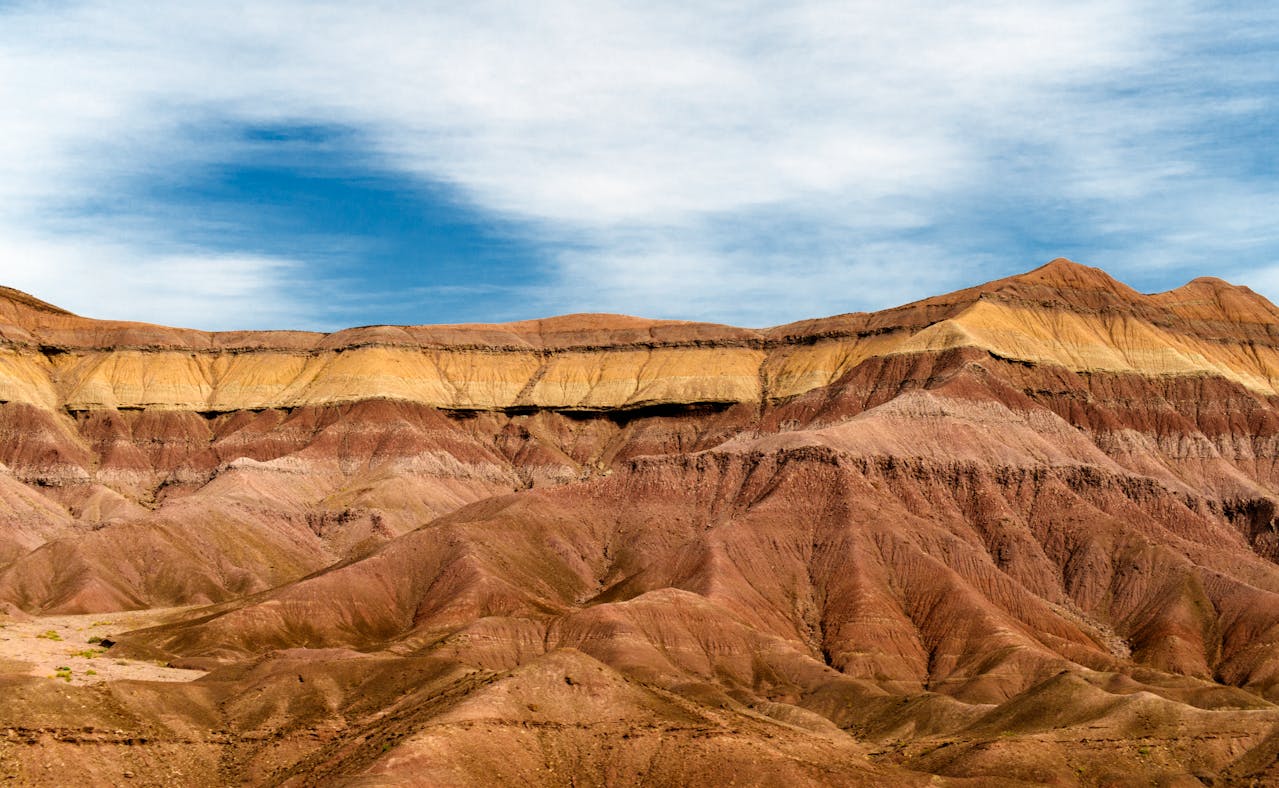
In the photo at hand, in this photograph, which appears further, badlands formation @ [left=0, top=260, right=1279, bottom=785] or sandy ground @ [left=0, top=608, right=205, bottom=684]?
sandy ground @ [left=0, top=608, right=205, bottom=684]

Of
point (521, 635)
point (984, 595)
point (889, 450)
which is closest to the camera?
point (521, 635)

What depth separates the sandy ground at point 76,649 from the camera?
4168 inches

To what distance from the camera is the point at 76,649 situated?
426 ft

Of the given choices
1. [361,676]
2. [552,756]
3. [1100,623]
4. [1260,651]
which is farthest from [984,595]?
[552,756]

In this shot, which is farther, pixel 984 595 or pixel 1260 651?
pixel 984 595

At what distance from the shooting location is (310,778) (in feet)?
256

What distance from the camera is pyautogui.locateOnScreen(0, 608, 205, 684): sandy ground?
105875 millimetres

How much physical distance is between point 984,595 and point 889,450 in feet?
91.0

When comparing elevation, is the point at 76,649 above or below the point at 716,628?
below

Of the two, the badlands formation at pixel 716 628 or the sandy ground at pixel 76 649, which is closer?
the badlands formation at pixel 716 628

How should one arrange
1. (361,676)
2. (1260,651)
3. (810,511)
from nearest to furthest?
1. (361,676)
2. (1260,651)
3. (810,511)

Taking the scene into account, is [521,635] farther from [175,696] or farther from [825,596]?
[175,696]

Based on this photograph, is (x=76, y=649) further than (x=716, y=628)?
No

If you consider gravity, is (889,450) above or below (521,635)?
above
